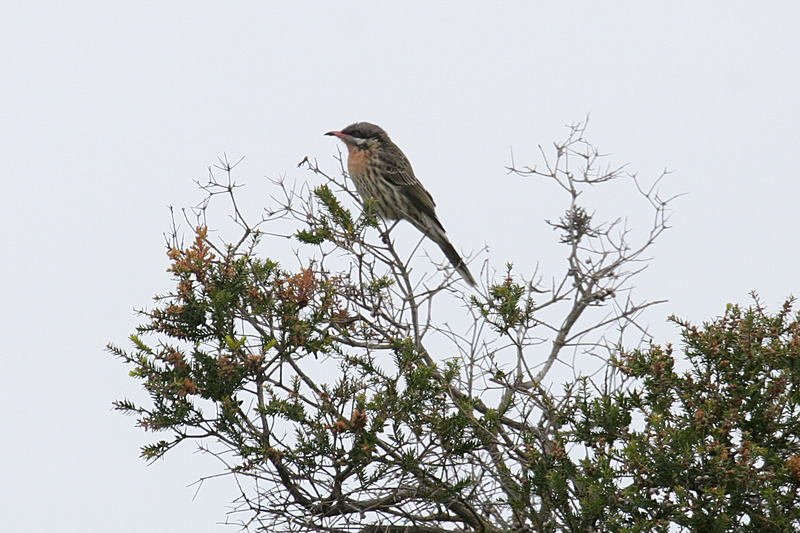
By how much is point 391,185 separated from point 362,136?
599mm

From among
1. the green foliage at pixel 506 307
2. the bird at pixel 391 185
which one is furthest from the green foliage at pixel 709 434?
the bird at pixel 391 185

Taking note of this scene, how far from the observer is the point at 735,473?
3.34 meters

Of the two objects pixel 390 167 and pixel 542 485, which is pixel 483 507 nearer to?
pixel 542 485

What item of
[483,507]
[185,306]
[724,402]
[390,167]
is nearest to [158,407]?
[185,306]

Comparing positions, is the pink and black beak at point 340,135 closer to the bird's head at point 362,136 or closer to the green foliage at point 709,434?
the bird's head at point 362,136

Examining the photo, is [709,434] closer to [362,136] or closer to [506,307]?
[506,307]

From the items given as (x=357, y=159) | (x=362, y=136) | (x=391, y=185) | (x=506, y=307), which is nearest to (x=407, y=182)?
(x=391, y=185)

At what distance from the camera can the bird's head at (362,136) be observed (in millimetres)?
8664

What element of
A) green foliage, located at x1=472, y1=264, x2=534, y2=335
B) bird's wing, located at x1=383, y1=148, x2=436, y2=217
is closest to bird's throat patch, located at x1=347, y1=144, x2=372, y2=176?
bird's wing, located at x1=383, y1=148, x2=436, y2=217

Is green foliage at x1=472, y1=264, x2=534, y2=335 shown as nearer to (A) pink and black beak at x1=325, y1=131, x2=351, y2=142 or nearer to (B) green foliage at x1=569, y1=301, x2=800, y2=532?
(B) green foliage at x1=569, y1=301, x2=800, y2=532

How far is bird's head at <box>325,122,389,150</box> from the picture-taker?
866 cm

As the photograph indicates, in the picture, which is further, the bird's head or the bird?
the bird's head

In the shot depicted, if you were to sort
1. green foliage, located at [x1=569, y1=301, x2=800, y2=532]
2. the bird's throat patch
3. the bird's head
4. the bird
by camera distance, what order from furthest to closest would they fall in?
the bird's head
the bird's throat patch
the bird
green foliage, located at [x1=569, y1=301, x2=800, y2=532]

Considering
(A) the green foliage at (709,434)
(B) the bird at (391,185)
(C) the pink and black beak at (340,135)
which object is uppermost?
(C) the pink and black beak at (340,135)
